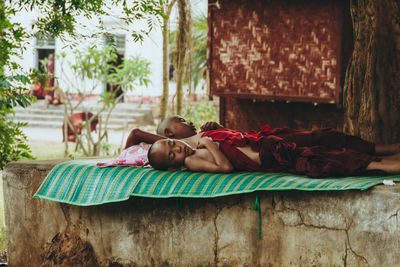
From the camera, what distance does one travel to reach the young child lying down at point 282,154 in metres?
3.61

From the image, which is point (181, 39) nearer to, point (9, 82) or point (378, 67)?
point (9, 82)

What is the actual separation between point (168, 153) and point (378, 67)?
6.96 feet

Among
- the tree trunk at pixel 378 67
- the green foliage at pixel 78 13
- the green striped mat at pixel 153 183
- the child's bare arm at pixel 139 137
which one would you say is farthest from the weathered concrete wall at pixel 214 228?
the tree trunk at pixel 378 67

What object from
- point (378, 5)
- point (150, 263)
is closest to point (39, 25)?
point (150, 263)

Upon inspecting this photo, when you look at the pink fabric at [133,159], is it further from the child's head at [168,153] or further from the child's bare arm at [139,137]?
the child's head at [168,153]

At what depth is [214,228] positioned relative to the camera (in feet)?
12.3

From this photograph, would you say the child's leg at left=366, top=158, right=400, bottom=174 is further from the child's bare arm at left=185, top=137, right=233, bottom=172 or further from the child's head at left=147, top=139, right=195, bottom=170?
the child's head at left=147, top=139, right=195, bottom=170

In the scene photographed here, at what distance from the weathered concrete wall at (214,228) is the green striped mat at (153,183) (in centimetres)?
11

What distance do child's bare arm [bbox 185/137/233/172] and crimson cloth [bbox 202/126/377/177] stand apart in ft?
0.20

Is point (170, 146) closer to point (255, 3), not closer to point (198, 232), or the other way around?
point (198, 232)

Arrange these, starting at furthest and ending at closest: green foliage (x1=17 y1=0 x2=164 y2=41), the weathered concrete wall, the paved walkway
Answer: the paved walkway, green foliage (x1=17 y1=0 x2=164 y2=41), the weathered concrete wall

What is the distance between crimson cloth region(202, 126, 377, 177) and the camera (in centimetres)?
360

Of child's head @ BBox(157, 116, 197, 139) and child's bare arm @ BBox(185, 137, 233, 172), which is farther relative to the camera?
child's head @ BBox(157, 116, 197, 139)

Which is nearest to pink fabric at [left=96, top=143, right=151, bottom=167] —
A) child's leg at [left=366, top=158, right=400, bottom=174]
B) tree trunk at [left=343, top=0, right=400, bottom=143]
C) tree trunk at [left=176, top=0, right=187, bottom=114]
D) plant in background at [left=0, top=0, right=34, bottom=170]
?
plant in background at [left=0, top=0, right=34, bottom=170]
